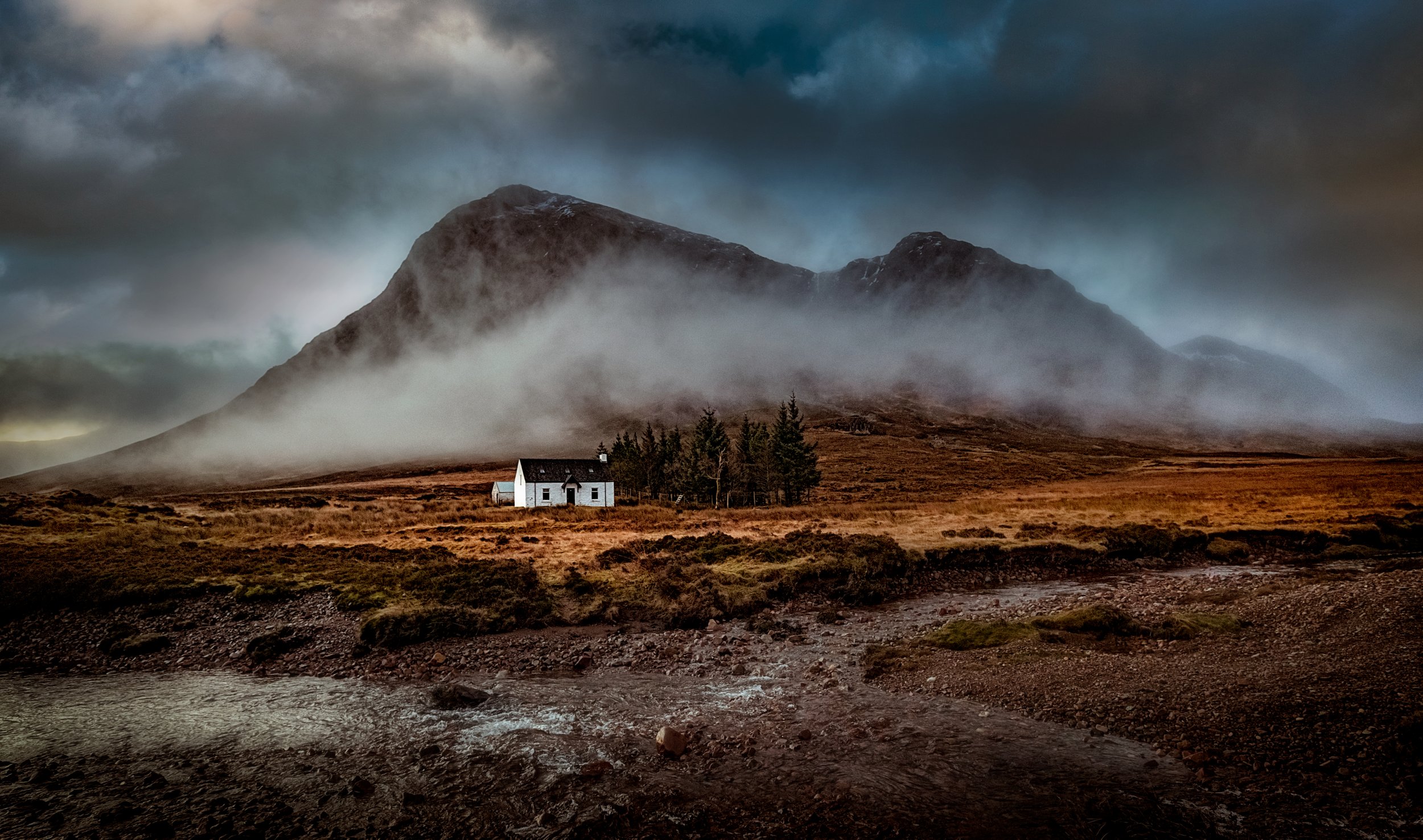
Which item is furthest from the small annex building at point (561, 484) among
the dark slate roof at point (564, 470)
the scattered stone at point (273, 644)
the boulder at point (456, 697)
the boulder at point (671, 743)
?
the boulder at point (671, 743)

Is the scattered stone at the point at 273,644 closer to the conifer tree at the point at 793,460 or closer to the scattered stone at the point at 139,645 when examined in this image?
the scattered stone at the point at 139,645

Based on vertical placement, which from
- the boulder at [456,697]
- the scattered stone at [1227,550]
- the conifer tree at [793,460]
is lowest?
the scattered stone at [1227,550]

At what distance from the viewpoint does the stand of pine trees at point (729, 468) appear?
3297 inches

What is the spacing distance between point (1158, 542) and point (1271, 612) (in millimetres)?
20369

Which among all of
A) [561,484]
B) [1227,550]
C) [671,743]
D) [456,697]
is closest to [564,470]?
[561,484]

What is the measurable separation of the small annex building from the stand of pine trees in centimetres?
1215

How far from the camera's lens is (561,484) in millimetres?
84562

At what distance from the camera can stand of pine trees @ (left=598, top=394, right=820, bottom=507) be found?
275 ft

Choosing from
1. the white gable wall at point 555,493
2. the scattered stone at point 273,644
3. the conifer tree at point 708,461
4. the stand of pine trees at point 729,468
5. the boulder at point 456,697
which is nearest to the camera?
the boulder at point 456,697

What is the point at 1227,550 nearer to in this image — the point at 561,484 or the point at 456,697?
the point at 456,697

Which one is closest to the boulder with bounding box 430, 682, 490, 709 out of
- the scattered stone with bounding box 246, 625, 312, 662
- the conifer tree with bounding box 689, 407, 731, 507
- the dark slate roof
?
the scattered stone with bounding box 246, 625, 312, 662

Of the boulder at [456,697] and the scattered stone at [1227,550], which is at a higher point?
the boulder at [456,697]

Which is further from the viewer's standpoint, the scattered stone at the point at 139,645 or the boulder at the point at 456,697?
the scattered stone at the point at 139,645

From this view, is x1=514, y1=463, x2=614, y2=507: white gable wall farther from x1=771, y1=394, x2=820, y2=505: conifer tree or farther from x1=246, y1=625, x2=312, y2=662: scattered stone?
x1=246, y1=625, x2=312, y2=662: scattered stone
